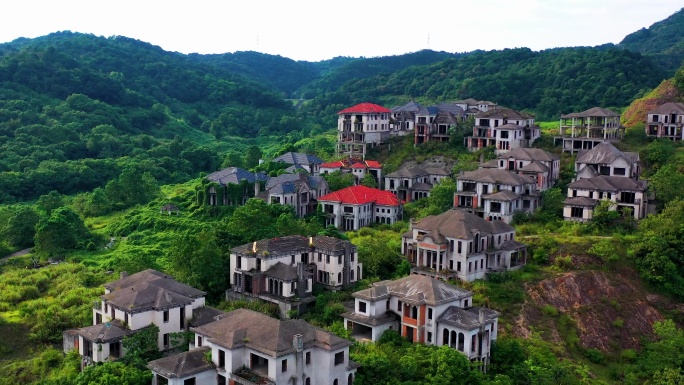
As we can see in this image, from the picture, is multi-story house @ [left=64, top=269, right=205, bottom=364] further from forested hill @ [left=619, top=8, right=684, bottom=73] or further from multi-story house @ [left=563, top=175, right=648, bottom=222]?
forested hill @ [left=619, top=8, right=684, bottom=73]

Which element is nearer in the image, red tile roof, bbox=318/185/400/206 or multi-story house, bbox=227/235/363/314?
multi-story house, bbox=227/235/363/314

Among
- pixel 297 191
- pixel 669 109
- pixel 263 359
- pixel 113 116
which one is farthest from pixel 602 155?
pixel 113 116

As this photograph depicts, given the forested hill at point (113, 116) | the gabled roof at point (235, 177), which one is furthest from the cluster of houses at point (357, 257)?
the forested hill at point (113, 116)

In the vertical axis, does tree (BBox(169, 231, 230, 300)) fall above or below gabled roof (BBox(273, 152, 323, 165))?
below

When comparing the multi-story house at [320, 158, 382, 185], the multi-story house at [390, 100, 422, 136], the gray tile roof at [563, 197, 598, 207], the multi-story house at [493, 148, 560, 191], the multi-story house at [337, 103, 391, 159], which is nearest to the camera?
the gray tile roof at [563, 197, 598, 207]

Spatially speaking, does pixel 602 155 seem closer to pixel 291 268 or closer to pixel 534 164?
pixel 534 164

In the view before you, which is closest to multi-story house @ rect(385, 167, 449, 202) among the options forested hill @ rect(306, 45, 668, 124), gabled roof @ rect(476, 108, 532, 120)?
gabled roof @ rect(476, 108, 532, 120)

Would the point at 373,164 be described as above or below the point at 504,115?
below

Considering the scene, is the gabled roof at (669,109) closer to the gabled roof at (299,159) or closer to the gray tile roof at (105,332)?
the gabled roof at (299,159)
